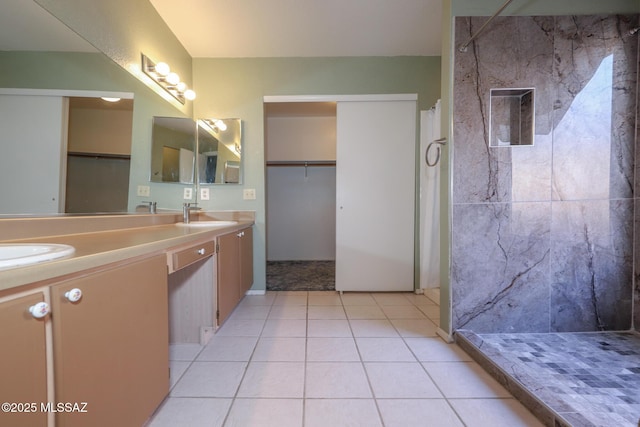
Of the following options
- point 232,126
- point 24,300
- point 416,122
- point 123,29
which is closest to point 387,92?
point 416,122

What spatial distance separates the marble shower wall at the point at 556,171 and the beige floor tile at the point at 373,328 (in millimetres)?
638

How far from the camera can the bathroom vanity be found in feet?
1.71

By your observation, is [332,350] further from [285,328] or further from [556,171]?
[556,171]

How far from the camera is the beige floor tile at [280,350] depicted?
149cm

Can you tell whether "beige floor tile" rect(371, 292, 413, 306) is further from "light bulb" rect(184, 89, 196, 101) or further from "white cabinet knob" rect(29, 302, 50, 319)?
"light bulb" rect(184, 89, 196, 101)

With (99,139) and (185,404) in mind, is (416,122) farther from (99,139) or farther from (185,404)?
(185,404)

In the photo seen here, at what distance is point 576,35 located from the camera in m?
1.67

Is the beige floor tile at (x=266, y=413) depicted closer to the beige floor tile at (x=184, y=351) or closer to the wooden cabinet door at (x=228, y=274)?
the beige floor tile at (x=184, y=351)

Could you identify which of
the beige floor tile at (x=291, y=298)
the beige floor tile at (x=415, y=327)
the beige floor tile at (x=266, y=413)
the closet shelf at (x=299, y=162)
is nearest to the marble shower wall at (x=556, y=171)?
the beige floor tile at (x=415, y=327)

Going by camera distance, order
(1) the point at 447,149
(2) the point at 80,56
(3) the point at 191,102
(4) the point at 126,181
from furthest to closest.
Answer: (3) the point at 191,102
(1) the point at 447,149
(4) the point at 126,181
(2) the point at 80,56

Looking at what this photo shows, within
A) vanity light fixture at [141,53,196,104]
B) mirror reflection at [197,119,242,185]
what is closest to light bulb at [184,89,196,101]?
vanity light fixture at [141,53,196,104]

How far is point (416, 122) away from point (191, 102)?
2.33 meters

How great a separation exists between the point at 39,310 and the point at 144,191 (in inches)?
56.4

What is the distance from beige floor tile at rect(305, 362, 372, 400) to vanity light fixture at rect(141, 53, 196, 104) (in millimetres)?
2347
